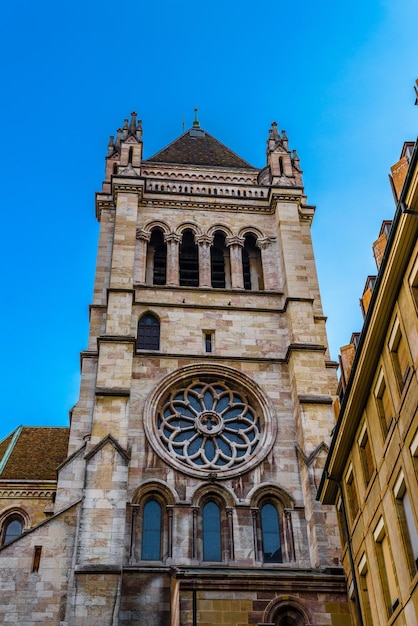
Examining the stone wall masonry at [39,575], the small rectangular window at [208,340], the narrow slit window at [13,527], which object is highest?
the small rectangular window at [208,340]

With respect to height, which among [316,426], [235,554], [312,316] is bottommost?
[235,554]

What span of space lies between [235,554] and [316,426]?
4.93 m

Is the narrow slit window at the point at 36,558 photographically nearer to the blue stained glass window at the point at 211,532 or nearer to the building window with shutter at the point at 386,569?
the blue stained glass window at the point at 211,532

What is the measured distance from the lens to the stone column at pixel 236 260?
32406 mm

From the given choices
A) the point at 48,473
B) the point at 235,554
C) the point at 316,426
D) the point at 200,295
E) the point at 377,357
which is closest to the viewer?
the point at 377,357

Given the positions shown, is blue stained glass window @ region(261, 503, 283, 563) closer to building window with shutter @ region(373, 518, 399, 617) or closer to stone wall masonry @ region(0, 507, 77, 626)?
stone wall masonry @ region(0, 507, 77, 626)

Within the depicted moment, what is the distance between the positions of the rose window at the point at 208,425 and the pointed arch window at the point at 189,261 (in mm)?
6358

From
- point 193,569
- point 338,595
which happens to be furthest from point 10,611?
point 338,595

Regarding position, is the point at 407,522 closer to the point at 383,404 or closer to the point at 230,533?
the point at 383,404

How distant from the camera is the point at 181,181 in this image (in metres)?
36.2

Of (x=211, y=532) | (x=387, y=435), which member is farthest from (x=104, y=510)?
(x=387, y=435)

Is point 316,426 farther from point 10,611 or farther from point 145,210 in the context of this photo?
point 145,210

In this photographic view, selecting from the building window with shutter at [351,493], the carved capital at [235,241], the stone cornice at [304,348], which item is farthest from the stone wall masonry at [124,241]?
the building window with shutter at [351,493]

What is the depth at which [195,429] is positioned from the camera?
27.1m
